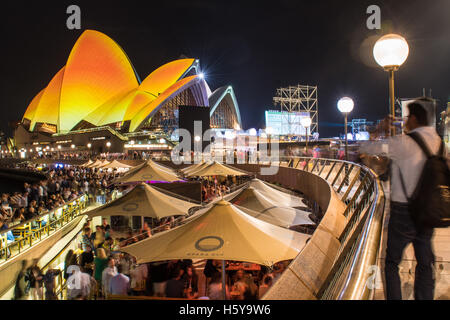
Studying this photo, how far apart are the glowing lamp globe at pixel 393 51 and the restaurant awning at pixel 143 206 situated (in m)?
5.40

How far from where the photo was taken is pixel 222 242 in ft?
13.1

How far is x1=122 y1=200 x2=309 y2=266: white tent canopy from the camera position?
3850 mm

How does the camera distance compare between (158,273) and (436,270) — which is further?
(158,273)

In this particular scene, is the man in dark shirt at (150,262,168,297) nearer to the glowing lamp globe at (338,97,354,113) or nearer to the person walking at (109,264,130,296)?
the person walking at (109,264,130,296)

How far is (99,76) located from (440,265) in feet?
184

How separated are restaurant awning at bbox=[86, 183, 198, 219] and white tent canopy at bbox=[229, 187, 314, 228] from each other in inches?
60.8

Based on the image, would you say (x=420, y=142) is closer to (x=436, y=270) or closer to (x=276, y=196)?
(x=436, y=270)

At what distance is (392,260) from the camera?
2.07 m

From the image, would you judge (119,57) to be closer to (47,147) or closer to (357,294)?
(47,147)

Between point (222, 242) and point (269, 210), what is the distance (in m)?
2.99

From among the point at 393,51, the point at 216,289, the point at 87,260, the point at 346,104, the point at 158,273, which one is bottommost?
the point at 87,260

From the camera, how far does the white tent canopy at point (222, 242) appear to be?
12.6ft

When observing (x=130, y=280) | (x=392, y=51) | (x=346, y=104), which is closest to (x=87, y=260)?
(x=130, y=280)
